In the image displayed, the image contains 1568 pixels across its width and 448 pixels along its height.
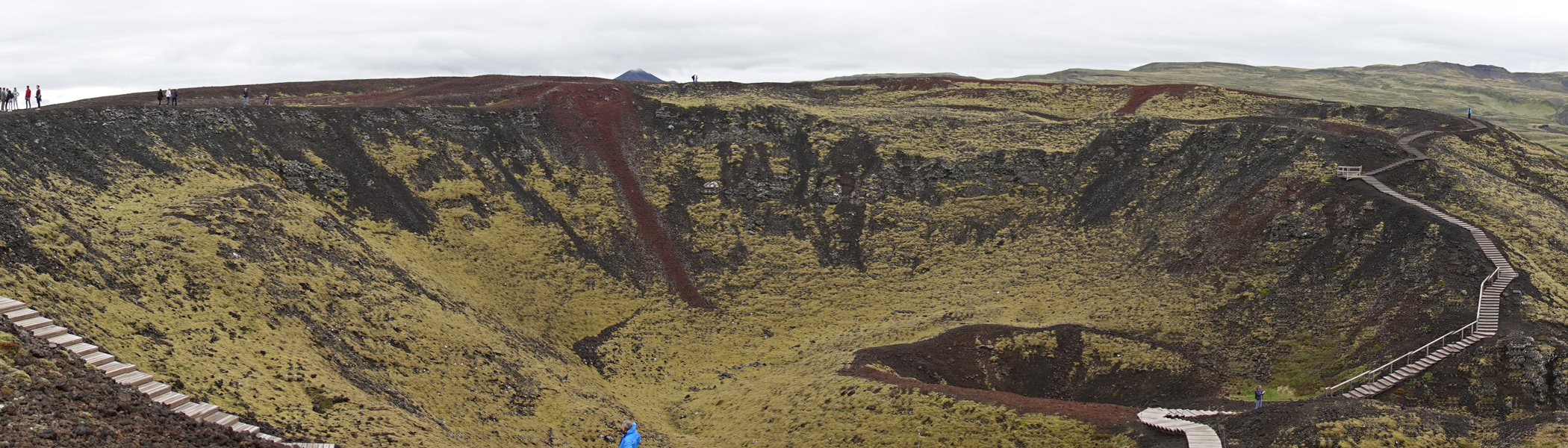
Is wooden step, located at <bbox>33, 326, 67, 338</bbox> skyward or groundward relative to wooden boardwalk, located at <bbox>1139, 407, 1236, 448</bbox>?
skyward

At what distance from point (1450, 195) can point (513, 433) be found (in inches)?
1879

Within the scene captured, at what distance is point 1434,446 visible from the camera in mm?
23062

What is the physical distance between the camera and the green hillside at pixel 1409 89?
142938 mm

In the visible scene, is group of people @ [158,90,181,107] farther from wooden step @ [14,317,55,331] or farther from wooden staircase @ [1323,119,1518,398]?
wooden staircase @ [1323,119,1518,398]

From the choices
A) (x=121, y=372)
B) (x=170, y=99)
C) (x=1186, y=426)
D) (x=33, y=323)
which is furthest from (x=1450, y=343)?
(x=170, y=99)

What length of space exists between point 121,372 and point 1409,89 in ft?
688

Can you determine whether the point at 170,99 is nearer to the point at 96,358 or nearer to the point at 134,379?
the point at 96,358

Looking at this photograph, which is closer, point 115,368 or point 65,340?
point 115,368

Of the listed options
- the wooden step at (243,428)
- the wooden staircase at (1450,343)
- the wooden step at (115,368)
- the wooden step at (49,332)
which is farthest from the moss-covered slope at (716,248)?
the wooden step at (49,332)

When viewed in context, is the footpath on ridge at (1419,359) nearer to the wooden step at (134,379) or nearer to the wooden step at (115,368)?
the wooden step at (134,379)

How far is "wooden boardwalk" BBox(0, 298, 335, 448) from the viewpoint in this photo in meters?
19.5

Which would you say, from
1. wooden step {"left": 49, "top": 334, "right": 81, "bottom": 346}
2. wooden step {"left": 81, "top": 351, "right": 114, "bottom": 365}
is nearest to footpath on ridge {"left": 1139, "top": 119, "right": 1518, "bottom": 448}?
wooden step {"left": 81, "top": 351, "right": 114, "bottom": 365}

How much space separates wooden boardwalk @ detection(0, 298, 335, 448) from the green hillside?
129 m

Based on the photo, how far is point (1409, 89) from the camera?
170250 mm
